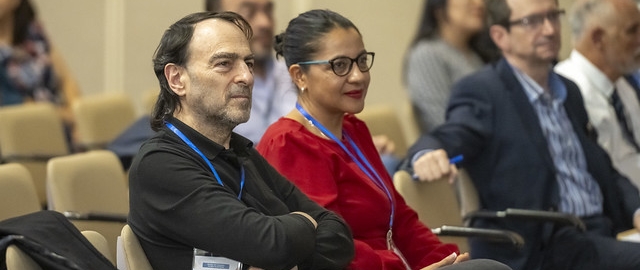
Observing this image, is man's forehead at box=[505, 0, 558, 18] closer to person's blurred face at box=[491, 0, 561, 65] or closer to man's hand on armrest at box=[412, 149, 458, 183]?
person's blurred face at box=[491, 0, 561, 65]

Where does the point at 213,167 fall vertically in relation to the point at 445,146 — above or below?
above

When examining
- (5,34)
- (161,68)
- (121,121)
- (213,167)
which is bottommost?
(121,121)

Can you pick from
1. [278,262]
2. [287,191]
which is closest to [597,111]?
[287,191]

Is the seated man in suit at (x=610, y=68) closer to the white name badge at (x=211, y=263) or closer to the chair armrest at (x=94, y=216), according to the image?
the chair armrest at (x=94, y=216)

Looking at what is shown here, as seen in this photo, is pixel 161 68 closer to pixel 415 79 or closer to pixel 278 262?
pixel 278 262

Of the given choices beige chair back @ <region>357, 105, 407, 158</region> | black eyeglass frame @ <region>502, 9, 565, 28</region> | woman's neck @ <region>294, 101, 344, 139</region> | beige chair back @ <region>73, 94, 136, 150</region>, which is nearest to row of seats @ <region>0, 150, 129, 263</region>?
woman's neck @ <region>294, 101, 344, 139</region>

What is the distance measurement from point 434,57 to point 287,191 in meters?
2.85

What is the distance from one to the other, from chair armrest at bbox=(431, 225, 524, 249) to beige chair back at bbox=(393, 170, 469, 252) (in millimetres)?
147

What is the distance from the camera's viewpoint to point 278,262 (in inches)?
100

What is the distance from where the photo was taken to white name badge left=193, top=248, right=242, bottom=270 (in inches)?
103

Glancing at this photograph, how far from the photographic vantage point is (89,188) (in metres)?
3.93

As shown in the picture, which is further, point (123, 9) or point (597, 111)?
point (123, 9)

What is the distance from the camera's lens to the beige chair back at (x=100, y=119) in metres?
5.61

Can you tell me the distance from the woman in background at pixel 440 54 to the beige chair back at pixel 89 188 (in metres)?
1.85
